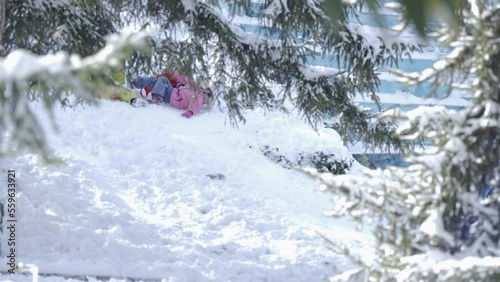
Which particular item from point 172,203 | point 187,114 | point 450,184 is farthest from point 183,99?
point 450,184

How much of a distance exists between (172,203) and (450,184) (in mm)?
4788

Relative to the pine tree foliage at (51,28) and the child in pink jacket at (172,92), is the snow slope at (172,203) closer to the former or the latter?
the child in pink jacket at (172,92)

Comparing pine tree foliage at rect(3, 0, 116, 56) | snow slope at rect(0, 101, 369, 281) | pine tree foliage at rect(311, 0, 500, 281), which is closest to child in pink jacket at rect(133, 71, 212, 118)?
snow slope at rect(0, 101, 369, 281)

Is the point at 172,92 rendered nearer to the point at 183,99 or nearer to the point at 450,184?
the point at 183,99

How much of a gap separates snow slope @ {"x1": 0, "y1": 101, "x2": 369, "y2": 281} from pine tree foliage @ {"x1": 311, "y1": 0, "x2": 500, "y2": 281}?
228 centimetres

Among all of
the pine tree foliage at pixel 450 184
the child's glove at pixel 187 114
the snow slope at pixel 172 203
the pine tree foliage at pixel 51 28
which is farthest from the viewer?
the child's glove at pixel 187 114

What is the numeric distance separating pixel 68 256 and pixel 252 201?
2522 millimetres

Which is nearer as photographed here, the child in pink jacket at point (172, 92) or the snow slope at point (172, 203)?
the snow slope at point (172, 203)

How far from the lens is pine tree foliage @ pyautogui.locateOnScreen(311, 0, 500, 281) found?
226 centimetres

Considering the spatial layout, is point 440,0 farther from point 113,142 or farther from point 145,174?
point 113,142

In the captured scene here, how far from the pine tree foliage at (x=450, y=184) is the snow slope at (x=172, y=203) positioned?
228 centimetres

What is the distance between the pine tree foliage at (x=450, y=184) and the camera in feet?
7.42

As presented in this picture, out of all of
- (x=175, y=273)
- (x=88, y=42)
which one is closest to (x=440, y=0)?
(x=88, y=42)

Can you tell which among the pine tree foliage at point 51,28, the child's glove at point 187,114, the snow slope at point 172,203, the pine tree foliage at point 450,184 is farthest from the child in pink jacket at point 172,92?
the pine tree foliage at point 450,184
